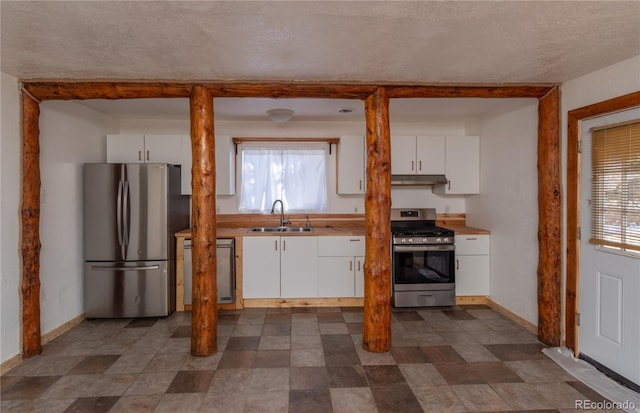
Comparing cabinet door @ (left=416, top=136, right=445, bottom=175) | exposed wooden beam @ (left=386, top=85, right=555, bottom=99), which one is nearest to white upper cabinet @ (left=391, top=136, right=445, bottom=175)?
cabinet door @ (left=416, top=136, right=445, bottom=175)

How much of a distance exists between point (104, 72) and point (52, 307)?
2.31m

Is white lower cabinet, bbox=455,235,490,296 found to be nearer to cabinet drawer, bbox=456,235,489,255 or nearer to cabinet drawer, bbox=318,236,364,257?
cabinet drawer, bbox=456,235,489,255

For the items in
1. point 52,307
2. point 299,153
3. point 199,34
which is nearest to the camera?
point 199,34

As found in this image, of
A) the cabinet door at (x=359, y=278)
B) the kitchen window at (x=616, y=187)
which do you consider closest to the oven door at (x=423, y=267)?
the cabinet door at (x=359, y=278)

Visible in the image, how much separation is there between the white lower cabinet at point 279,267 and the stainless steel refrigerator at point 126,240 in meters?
0.91

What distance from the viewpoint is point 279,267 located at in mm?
4102

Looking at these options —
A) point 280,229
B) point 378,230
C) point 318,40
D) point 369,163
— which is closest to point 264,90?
point 318,40

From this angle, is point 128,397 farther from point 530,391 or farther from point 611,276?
point 611,276

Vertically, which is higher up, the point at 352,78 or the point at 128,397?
Result: the point at 352,78

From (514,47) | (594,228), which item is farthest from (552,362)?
(514,47)

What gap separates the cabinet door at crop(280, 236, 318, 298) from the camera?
162 inches

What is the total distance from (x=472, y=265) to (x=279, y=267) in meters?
2.35

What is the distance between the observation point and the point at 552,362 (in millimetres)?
2785

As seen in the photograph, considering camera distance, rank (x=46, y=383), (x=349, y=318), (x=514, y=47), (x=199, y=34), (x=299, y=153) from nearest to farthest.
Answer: (x=199, y=34) < (x=514, y=47) < (x=46, y=383) < (x=349, y=318) < (x=299, y=153)
